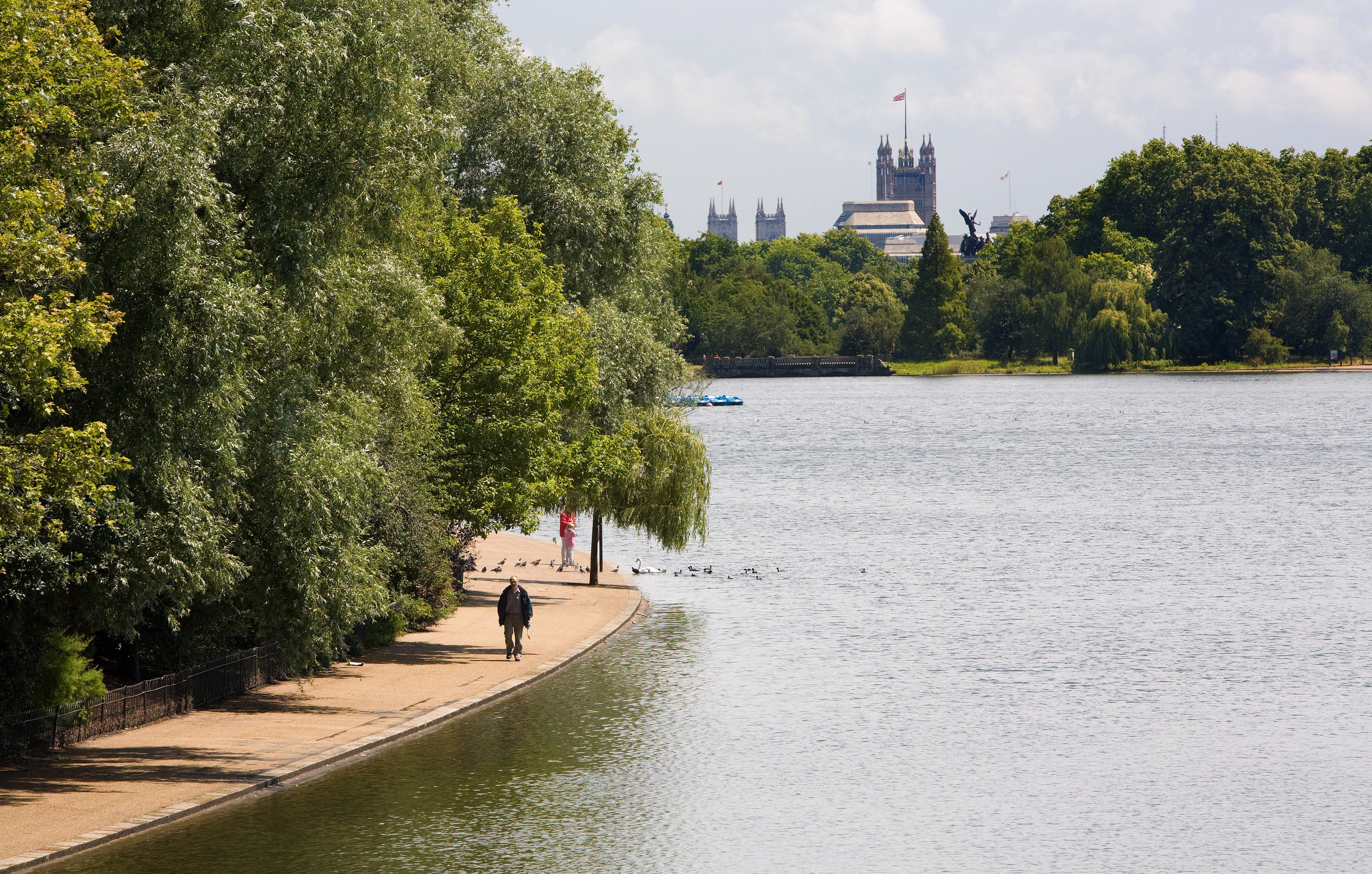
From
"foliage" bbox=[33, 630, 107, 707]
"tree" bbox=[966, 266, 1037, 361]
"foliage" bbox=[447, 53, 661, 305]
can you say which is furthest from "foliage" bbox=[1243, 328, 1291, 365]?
"foliage" bbox=[33, 630, 107, 707]

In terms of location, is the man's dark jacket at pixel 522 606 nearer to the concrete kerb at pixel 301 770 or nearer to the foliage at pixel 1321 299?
the concrete kerb at pixel 301 770

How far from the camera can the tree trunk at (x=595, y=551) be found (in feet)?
149

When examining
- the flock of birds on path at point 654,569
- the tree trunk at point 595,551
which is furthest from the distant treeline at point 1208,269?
the tree trunk at point 595,551

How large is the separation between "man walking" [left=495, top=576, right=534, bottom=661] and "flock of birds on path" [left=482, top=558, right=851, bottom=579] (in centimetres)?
1630

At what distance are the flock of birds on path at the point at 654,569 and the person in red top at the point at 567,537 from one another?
6.2 inches

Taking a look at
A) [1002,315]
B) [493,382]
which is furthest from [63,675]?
[1002,315]

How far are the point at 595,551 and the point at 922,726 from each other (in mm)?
20346

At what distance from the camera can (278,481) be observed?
864 inches

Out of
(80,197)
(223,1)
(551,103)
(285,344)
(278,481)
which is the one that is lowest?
(278,481)

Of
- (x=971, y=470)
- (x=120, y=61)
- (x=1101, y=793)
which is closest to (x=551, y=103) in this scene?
(x=120, y=61)

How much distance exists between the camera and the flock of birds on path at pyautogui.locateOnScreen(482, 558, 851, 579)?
49219 millimetres

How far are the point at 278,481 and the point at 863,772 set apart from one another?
33.6ft

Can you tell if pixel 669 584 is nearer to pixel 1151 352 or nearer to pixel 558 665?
pixel 558 665

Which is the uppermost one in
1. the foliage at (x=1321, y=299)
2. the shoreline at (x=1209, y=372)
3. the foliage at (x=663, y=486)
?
the foliage at (x=1321, y=299)
